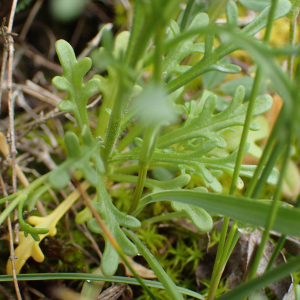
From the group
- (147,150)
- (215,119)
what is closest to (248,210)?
(147,150)

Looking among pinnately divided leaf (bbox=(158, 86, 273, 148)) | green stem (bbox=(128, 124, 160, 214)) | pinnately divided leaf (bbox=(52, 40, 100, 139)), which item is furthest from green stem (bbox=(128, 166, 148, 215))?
pinnately divided leaf (bbox=(52, 40, 100, 139))

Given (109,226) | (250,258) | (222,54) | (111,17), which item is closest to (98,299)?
(109,226)

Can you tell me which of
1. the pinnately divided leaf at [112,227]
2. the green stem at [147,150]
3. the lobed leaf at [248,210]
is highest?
the green stem at [147,150]

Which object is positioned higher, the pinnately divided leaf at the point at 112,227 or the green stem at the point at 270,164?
the green stem at the point at 270,164

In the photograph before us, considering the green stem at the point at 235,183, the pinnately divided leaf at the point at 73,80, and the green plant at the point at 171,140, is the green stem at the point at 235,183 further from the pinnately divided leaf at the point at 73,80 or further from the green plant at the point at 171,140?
the pinnately divided leaf at the point at 73,80

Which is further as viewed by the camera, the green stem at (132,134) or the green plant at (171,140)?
the green stem at (132,134)

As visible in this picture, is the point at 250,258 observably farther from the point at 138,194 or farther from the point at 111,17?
the point at 111,17

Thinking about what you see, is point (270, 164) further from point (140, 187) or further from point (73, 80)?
point (73, 80)

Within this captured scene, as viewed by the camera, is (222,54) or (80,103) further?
(80,103)

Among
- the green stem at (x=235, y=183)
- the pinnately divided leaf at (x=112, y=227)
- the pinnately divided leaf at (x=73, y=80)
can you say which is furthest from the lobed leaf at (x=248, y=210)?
the pinnately divided leaf at (x=73, y=80)
